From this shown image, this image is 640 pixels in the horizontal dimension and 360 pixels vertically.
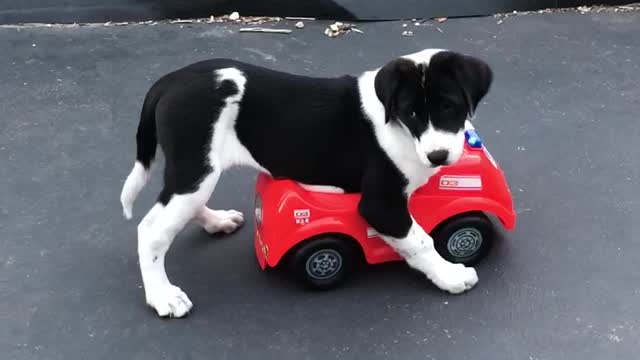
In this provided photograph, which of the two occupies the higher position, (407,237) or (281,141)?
(281,141)

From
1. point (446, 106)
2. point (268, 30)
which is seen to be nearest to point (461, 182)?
point (446, 106)

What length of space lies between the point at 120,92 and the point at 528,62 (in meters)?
1.96

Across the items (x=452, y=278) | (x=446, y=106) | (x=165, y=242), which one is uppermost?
(x=446, y=106)

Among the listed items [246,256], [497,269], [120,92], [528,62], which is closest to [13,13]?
[120,92]

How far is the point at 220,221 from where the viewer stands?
108 inches

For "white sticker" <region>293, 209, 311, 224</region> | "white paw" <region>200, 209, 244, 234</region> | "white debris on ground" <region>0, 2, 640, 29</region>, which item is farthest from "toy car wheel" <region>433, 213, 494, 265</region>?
"white debris on ground" <region>0, 2, 640, 29</region>

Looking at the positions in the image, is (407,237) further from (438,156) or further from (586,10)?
(586,10)

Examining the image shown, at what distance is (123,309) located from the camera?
2.46 m

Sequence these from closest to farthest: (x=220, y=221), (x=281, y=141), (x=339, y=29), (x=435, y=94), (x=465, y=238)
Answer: (x=435, y=94), (x=281, y=141), (x=465, y=238), (x=220, y=221), (x=339, y=29)

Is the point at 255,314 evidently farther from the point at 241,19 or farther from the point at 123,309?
the point at 241,19

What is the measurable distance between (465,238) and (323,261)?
466 mm

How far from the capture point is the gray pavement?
7.58ft

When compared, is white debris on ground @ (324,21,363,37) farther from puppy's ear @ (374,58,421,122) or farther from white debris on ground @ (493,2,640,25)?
puppy's ear @ (374,58,421,122)

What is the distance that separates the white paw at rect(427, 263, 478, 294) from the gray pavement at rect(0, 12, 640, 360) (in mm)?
31
